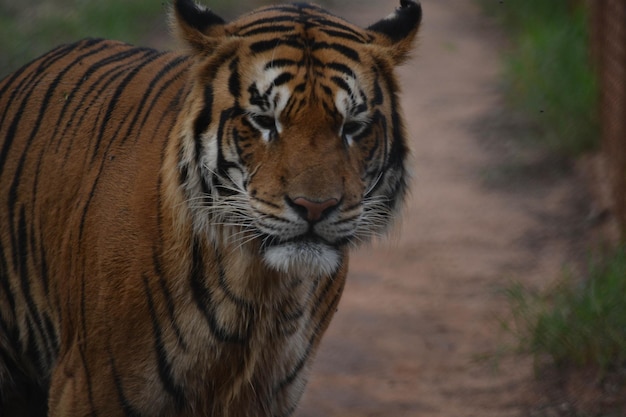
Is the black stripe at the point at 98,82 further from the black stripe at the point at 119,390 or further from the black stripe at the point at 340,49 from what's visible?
the black stripe at the point at 340,49

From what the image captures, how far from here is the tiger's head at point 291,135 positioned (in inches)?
104

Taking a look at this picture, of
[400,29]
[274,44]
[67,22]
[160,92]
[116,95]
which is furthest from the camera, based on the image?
[67,22]

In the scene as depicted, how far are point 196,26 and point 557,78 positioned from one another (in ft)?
15.5

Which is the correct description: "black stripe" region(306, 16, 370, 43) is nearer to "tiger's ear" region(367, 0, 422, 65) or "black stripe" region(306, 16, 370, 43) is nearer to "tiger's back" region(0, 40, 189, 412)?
"tiger's ear" region(367, 0, 422, 65)

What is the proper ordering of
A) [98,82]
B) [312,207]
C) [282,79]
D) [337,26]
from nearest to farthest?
[312,207], [282,79], [337,26], [98,82]

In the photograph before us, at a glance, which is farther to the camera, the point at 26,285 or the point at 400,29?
the point at 26,285

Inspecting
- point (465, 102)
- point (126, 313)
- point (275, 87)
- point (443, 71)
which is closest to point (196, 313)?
point (126, 313)

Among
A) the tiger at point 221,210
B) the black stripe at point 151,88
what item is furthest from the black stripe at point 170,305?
the black stripe at point 151,88

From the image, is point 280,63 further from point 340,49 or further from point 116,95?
point 116,95

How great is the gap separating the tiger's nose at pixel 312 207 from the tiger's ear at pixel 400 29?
1.92ft

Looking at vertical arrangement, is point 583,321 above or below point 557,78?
below

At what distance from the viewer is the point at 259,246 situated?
2.80 m

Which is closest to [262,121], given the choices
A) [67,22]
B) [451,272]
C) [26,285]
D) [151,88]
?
[151,88]

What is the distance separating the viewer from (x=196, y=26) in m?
2.84
